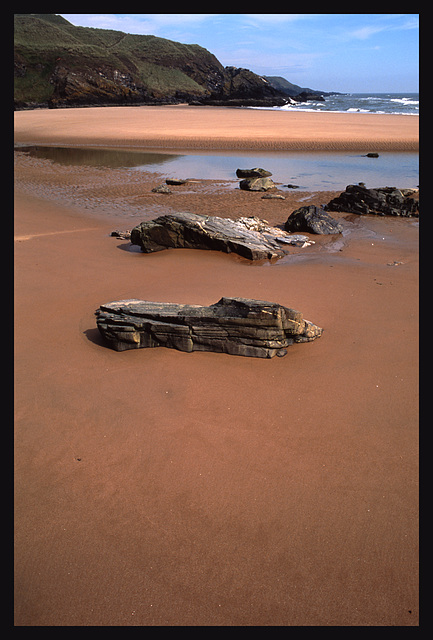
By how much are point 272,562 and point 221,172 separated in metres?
18.9

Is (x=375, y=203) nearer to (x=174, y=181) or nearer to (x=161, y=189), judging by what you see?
(x=161, y=189)

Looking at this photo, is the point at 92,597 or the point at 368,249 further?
the point at 368,249

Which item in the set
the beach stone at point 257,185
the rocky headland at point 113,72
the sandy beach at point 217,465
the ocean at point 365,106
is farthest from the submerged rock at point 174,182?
the ocean at point 365,106

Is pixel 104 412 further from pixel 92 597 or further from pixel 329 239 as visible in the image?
pixel 329 239

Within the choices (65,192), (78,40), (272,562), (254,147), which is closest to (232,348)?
(272,562)

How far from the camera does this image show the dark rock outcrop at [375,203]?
12789mm

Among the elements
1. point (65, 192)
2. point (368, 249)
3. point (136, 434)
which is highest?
point (65, 192)

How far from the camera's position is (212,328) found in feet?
15.9

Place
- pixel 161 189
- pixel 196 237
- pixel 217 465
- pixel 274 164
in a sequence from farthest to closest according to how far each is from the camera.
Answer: pixel 274 164 → pixel 161 189 → pixel 196 237 → pixel 217 465

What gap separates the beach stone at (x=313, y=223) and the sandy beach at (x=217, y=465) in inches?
149

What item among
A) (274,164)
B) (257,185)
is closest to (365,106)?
(274,164)

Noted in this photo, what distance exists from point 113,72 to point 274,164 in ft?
201

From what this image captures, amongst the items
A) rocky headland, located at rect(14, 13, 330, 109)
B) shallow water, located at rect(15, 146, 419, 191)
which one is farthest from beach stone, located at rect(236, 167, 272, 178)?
rocky headland, located at rect(14, 13, 330, 109)

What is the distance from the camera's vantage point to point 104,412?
4043 millimetres
